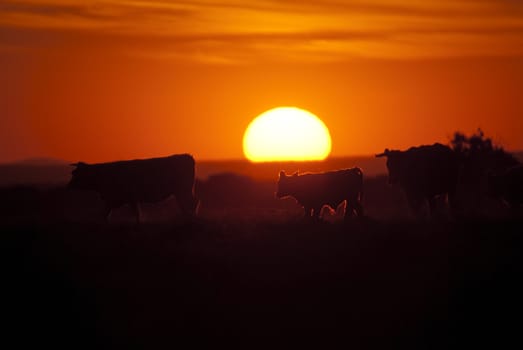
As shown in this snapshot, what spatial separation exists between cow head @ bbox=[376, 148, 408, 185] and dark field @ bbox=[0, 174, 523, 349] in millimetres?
3755

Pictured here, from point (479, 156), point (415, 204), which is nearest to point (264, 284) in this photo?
point (415, 204)

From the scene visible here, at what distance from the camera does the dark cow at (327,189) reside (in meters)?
31.0

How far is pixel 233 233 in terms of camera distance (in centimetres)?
2762

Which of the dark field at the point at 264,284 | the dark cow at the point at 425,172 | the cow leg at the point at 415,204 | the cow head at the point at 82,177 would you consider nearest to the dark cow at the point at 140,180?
the cow head at the point at 82,177

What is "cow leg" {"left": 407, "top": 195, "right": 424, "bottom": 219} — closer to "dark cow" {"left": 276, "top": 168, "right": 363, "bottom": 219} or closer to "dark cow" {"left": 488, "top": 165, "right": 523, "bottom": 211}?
"dark cow" {"left": 276, "top": 168, "right": 363, "bottom": 219}

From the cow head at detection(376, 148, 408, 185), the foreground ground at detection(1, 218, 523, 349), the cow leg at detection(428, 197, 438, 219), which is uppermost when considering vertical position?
the cow head at detection(376, 148, 408, 185)

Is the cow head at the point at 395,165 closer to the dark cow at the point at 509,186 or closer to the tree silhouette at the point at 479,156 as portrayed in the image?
the dark cow at the point at 509,186

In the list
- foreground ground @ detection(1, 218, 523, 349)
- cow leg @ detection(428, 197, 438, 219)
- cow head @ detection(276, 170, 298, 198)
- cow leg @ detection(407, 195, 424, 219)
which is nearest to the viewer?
foreground ground @ detection(1, 218, 523, 349)

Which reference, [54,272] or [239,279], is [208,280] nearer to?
[239,279]

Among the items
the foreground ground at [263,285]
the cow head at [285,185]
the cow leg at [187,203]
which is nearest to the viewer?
the foreground ground at [263,285]

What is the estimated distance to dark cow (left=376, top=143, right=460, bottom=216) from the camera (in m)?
32.4

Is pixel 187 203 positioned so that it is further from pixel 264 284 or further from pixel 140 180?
pixel 264 284

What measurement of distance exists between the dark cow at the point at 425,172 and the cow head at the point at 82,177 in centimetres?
773

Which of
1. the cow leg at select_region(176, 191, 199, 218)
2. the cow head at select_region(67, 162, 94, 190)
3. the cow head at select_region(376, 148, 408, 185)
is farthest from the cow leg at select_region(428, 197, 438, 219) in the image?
the cow head at select_region(67, 162, 94, 190)
